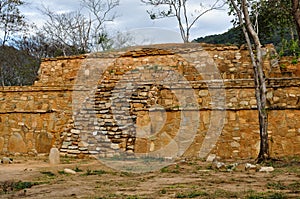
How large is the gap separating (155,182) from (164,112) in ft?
11.3

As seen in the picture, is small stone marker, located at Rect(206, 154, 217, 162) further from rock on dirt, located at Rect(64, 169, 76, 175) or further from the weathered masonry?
rock on dirt, located at Rect(64, 169, 76, 175)

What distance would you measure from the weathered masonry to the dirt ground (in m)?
1.11

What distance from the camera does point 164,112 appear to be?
29.6 feet

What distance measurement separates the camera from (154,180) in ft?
19.5

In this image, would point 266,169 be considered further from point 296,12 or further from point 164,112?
point 164,112

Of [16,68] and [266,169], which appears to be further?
[16,68]

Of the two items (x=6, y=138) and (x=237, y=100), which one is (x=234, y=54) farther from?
(x=6, y=138)

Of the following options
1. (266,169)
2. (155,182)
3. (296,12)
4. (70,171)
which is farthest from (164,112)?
(296,12)

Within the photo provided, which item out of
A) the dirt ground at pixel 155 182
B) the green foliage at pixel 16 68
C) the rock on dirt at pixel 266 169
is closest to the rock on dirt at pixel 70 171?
the dirt ground at pixel 155 182

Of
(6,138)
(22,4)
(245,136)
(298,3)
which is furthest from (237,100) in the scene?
(22,4)

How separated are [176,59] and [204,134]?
3.97 metres

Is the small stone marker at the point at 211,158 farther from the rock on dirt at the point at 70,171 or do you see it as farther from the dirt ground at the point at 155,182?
the rock on dirt at the point at 70,171

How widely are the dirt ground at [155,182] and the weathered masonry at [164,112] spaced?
3.64 feet

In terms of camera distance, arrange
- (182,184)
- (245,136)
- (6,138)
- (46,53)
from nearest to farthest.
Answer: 1. (182,184)
2. (245,136)
3. (6,138)
4. (46,53)
